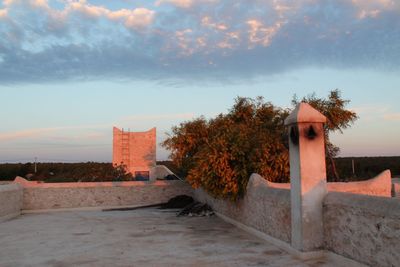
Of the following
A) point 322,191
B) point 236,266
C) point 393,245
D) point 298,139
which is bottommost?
point 236,266

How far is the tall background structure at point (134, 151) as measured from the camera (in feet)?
95.0

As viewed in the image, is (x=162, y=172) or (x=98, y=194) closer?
(x=98, y=194)

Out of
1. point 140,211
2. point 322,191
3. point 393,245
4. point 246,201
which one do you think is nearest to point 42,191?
point 140,211

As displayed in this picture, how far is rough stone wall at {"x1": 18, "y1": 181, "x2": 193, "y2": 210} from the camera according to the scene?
21219mm

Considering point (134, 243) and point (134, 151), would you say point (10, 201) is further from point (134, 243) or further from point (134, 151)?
point (134, 151)

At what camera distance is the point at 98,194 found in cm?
2191

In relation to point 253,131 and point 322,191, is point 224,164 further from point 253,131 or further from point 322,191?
point 322,191

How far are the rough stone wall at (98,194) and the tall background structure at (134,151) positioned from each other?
6.38 m

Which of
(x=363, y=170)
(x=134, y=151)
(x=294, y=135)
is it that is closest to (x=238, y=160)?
(x=294, y=135)

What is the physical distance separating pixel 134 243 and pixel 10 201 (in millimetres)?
9840

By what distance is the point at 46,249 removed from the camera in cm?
1127

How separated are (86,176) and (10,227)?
528 inches

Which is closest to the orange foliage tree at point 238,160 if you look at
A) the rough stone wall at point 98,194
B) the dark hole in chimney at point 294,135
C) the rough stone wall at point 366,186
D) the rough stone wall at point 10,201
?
the rough stone wall at point 366,186

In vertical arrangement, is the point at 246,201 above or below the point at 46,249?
above
